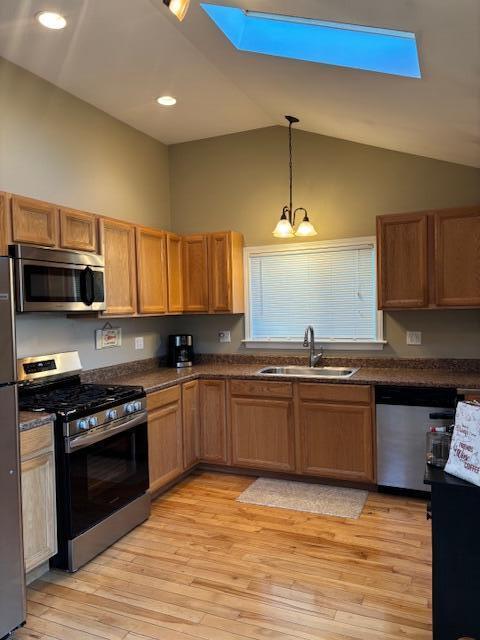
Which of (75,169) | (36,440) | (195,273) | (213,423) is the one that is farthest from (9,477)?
(195,273)

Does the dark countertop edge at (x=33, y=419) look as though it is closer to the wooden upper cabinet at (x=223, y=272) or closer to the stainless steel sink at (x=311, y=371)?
the stainless steel sink at (x=311, y=371)

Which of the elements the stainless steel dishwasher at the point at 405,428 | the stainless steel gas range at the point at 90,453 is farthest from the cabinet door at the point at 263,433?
the stainless steel gas range at the point at 90,453

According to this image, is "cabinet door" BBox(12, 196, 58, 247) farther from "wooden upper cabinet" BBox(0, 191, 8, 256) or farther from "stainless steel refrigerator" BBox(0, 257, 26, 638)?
"stainless steel refrigerator" BBox(0, 257, 26, 638)

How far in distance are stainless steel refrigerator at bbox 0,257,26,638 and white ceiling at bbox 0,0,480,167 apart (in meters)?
1.52

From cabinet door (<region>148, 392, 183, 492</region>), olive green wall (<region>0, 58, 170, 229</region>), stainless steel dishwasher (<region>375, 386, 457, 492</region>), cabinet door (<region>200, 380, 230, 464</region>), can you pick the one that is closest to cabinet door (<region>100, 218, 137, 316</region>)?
olive green wall (<region>0, 58, 170, 229</region>)

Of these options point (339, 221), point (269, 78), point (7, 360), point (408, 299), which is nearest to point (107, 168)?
point (269, 78)

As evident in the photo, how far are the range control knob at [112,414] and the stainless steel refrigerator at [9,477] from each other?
740 mm

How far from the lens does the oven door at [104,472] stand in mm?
2535

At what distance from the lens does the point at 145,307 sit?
3.74 meters

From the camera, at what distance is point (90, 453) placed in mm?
2656

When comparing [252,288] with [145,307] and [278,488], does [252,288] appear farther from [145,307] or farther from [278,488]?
[278,488]

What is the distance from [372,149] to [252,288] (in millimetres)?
1599

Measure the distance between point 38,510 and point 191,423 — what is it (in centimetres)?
158

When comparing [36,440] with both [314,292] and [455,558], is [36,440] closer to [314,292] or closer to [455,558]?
[455,558]
